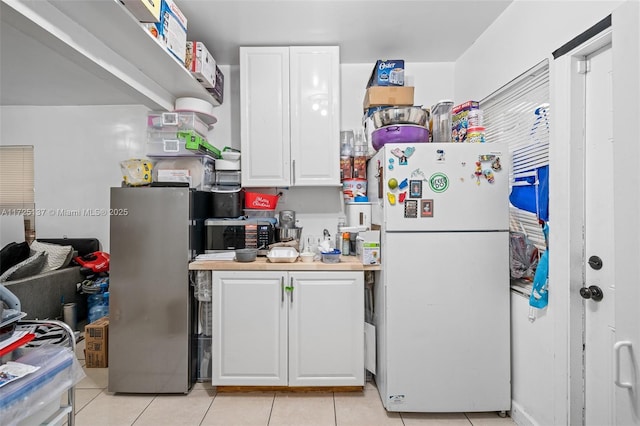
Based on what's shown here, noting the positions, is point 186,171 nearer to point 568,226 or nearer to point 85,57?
point 85,57

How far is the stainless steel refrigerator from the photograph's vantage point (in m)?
1.99

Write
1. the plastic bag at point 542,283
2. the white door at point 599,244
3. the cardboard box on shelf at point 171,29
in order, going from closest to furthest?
the white door at point 599,244
the plastic bag at point 542,283
the cardboard box on shelf at point 171,29

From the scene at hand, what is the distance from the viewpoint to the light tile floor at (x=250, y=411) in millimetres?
1783

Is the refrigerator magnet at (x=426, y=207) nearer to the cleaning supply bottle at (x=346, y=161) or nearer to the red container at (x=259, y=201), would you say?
the cleaning supply bottle at (x=346, y=161)

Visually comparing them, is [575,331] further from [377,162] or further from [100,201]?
[100,201]

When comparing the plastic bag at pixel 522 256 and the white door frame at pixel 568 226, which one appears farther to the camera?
the plastic bag at pixel 522 256

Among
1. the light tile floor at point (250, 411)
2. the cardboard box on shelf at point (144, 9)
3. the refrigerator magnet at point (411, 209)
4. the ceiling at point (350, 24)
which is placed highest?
the ceiling at point (350, 24)

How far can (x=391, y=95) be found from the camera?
89.5 inches

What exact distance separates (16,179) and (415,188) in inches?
163

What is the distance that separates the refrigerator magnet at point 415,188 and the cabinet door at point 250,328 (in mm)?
998

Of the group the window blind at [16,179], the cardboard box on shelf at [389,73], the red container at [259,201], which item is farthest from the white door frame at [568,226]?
the window blind at [16,179]

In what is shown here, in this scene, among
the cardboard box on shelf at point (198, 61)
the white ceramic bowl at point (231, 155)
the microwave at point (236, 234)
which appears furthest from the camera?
the white ceramic bowl at point (231, 155)

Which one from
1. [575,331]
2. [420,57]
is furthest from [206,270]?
[420,57]

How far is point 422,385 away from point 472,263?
810mm
